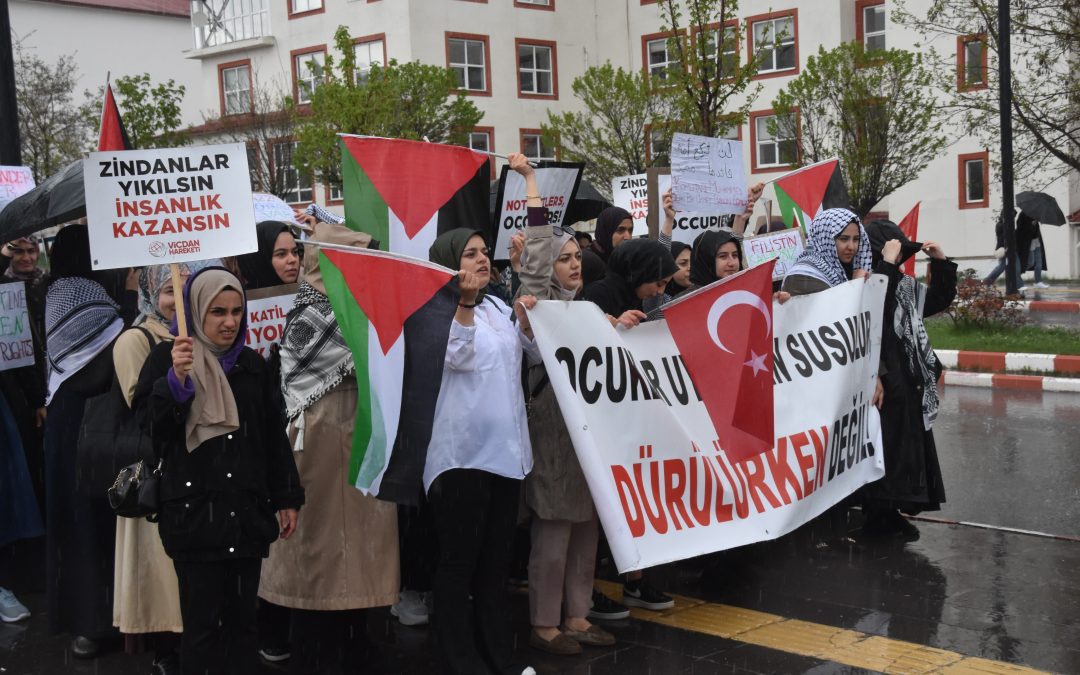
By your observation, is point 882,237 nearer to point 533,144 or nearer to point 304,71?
point 533,144

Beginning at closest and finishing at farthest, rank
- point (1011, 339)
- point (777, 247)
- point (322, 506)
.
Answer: point (322, 506) → point (777, 247) → point (1011, 339)

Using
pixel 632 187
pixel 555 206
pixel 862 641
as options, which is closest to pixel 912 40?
pixel 632 187

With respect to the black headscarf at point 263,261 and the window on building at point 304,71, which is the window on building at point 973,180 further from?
the black headscarf at point 263,261

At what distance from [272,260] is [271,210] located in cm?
141

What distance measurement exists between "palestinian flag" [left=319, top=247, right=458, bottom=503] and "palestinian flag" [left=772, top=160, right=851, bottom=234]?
4.72m

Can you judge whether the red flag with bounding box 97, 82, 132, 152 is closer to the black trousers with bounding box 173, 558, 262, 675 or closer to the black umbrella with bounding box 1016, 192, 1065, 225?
the black trousers with bounding box 173, 558, 262, 675

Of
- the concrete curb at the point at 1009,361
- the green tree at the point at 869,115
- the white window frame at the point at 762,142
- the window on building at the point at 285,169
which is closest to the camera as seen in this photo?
the concrete curb at the point at 1009,361

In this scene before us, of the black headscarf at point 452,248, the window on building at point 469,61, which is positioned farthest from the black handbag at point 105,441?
the window on building at point 469,61

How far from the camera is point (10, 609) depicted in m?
6.80

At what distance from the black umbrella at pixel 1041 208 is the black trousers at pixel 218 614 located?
21.6 meters

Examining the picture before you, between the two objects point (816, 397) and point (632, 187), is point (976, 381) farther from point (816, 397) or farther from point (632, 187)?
point (816, 397)

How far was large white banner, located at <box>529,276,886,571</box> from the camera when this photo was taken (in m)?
5.68

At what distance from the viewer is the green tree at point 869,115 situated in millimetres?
31141

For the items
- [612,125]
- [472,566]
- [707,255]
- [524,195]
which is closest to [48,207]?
[472,566]
